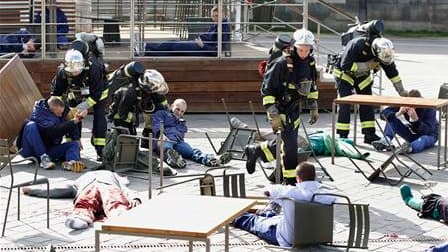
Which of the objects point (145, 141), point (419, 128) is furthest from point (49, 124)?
point (419, 128)

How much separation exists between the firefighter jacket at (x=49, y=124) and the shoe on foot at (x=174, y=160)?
1146 mm

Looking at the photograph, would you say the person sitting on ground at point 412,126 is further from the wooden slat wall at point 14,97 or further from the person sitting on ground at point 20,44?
the person sitting on ground at point 20,44

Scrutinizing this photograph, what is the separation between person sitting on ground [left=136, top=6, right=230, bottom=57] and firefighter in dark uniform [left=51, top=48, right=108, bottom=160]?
429 centimetres

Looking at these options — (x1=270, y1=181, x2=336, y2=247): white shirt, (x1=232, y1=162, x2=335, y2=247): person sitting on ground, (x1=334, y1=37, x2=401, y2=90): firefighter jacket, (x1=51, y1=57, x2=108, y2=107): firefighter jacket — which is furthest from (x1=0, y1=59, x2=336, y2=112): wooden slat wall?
(x1=270, y1=181, x2=336, y2=247): white shirt

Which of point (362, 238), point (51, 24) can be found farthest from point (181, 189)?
point (51, 24)

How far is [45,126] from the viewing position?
11.9 meters

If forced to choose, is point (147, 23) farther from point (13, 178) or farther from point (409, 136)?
point (13, 178)

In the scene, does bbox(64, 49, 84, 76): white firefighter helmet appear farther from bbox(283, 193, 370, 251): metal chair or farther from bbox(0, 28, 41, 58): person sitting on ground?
bbox(0, 28, 41, 58): person sitting on ground

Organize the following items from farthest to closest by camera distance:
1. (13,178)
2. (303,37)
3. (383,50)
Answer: (383,50) < (303,37) < (13,178)

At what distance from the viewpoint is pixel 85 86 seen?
479 inches

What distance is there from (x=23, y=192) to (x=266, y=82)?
271 cm

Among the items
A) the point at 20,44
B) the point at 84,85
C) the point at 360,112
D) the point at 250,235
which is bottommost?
the point at 250,235

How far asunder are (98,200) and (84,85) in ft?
10.5

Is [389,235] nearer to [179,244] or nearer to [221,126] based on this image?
[179,244]
